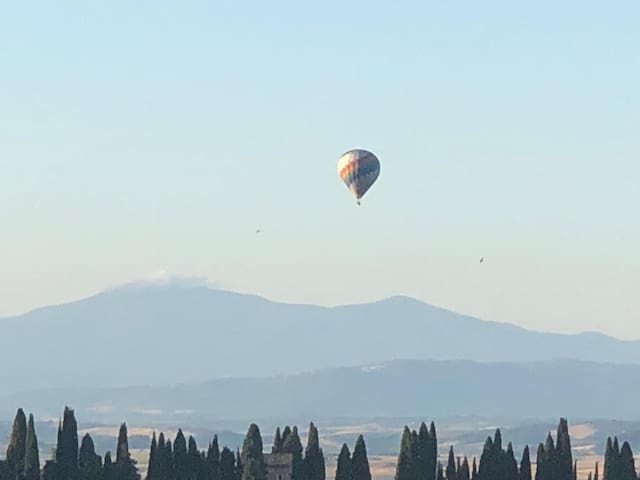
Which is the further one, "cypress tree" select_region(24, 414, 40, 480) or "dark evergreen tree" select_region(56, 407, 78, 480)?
"dark evergreen tree" select_region(56, 407, 78, 480)

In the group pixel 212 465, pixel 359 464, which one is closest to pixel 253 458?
pixel 212 465

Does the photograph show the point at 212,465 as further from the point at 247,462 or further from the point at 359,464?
the point at 359,464

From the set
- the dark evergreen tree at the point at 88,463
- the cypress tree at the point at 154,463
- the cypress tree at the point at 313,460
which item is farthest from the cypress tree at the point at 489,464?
the dark evergreen tree at the point at 88,463

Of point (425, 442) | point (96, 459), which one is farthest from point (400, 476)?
point (96, 459)

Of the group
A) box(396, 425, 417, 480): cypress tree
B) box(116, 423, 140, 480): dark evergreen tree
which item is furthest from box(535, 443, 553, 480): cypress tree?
box(116, 423, 140, 480): dark evergreen tree

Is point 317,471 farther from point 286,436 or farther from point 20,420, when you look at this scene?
point 20,420

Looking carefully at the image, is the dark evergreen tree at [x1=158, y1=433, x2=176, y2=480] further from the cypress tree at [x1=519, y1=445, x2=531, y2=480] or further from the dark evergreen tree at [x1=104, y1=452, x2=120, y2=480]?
the cypress tree at [x1=519, y1=445, x2=531, y2=480]

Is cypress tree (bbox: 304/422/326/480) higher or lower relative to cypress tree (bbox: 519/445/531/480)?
higher

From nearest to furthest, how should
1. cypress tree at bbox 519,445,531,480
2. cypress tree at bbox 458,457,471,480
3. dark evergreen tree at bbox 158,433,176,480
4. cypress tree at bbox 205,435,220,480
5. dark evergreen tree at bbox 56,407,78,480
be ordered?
dark evergreen tree at bbox 56,407,78,480 < cypress tree at bbox 458,457,471,480 < cypress tree at bbox 205,435,220,480 < dark evergreen tree at bbox 158,433,176,480 < cypress tree at bbox 519,445,531,480

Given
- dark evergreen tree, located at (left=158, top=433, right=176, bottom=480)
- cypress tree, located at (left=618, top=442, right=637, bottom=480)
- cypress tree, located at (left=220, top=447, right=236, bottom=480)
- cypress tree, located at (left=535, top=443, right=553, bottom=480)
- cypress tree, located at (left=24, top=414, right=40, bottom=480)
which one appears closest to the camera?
cypress tree, located at (left=24, top=414, right=40, bottom=480)
